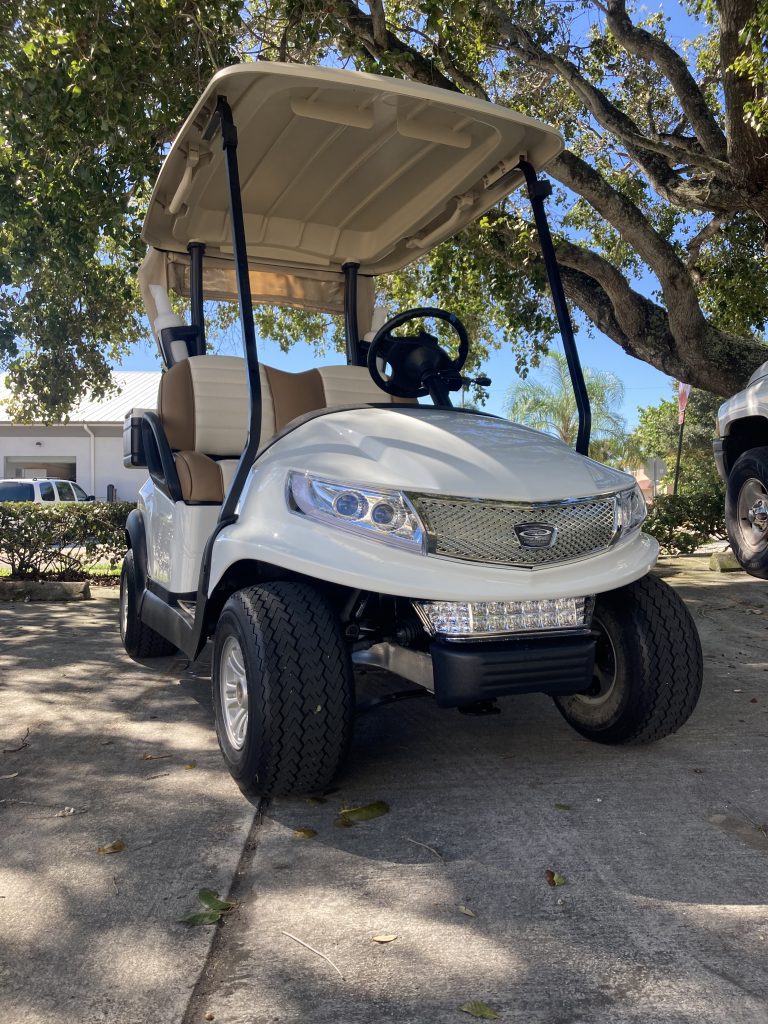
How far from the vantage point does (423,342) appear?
3963 mm

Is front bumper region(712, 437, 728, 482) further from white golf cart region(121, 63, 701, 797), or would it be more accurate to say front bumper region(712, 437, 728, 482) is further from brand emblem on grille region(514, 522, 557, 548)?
brand emblem on grille region(514, 522, 557, 548)

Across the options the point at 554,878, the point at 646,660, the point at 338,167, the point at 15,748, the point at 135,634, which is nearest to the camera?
the point at 554,878

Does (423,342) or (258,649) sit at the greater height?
(423,342)

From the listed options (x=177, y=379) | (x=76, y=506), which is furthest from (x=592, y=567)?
(x=76, y=506)

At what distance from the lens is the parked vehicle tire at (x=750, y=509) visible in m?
5.96

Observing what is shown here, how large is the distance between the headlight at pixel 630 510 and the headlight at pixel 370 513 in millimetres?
835

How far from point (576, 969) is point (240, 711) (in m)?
1.51

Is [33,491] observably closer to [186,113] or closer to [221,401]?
[186,113]

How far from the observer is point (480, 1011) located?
1.74 m

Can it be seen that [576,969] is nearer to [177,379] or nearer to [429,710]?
[429,710]

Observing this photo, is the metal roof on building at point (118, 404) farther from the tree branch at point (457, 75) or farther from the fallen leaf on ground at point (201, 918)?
the fallen leaf on ground at point (201, 918)

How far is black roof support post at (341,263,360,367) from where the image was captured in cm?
550

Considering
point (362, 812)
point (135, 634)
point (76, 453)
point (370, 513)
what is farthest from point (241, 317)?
point (76, 453)

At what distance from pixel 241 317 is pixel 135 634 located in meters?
2.71
